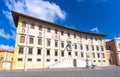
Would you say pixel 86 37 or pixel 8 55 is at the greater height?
pixel 86 37

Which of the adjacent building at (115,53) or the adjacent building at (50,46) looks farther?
the adjacent building at (115,53)

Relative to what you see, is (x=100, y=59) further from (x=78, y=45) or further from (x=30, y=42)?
(x=30, y=42)

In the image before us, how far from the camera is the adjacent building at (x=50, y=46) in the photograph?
28031 millimetres

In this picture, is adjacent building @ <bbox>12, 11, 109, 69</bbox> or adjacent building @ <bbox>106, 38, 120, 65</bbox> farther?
adjacent building @ <bbox>106, 38, 120, 65</bbox>

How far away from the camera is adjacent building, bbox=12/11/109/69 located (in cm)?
2803

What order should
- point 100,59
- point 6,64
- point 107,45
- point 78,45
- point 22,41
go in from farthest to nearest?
1. point 107,45
2. point 100,59
3. point 78,45
4. point 22,41
5. point 6,64

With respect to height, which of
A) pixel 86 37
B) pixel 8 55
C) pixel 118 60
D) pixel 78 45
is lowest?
pixel 118 60

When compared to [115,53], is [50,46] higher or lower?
higher

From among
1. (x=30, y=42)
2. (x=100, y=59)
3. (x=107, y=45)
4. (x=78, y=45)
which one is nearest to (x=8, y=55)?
(x=30, y=42)

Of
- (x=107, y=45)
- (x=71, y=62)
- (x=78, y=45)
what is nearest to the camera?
(x=71, y=62)

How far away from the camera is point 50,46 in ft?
107

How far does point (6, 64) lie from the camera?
2522 centimetres

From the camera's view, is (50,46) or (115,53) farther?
(115,53)

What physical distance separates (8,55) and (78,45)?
2571 cm
